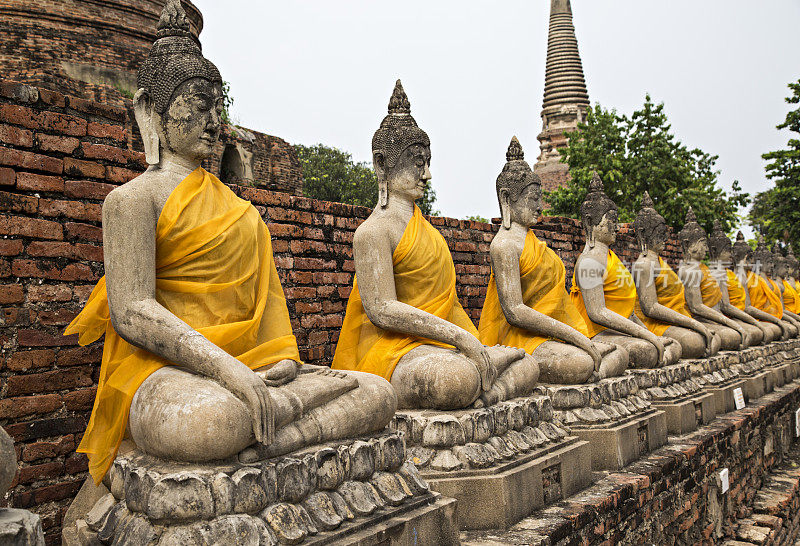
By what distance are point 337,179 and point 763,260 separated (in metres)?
18.4

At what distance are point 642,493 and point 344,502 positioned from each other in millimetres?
2663

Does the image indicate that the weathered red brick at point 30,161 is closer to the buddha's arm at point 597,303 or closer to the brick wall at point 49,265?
the brick wall at point 49,265

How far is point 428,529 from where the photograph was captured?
9.53ft

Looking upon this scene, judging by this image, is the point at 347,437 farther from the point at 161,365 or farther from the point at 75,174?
the point at 75,174

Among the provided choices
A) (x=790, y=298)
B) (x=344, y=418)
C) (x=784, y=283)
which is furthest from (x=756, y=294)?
(x=344, y=418)

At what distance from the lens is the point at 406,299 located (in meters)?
4.08

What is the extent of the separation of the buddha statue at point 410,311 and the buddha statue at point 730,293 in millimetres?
6184

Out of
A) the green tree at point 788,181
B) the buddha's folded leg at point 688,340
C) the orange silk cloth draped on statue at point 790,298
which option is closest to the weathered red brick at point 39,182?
the buddha's folded leg at point 688,340

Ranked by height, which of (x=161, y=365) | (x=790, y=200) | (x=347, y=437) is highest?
(x=790, y=200)

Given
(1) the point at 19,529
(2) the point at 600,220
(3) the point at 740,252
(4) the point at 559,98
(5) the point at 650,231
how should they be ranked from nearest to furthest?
1. (1) the point at 19,529
2. (2) the point at 600,220
3. (5) the point at 650,231
4. (3) the point at 740,252
5. (4) the point at 559,98

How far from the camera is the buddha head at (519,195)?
5176mm

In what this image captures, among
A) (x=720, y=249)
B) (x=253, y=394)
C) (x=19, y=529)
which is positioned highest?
(x=720, y=249)

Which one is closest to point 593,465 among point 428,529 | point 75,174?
point 428,529

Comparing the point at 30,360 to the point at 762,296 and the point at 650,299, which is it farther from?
the point at 762,296
